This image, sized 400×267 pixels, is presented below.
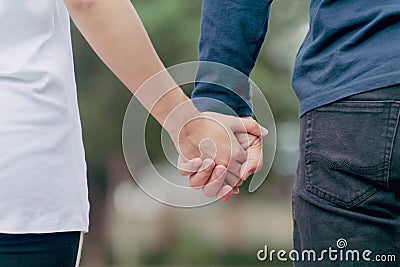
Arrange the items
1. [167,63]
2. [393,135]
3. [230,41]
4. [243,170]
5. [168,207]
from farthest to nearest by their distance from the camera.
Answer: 1. [168,207]
2. [167,63]
3. [243,170]
4. [230,41]
5. [393,135]

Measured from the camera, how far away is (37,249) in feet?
4.87

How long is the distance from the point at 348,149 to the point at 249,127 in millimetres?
360

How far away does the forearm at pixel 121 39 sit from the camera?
1484mm

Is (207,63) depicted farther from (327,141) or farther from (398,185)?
(398,185)

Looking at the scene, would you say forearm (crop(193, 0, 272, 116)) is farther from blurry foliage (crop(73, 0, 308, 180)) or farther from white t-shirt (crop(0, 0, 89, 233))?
blurry foliage (crop(73, 0, 308, 180))

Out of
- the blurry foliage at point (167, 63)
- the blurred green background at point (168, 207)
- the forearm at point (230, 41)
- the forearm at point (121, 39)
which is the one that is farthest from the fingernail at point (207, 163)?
the blurred green background at point (168, 207)

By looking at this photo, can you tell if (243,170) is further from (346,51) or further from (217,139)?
(346,51)

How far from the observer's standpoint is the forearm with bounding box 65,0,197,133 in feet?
4.87

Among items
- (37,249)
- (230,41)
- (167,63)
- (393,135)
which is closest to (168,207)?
(167,63)

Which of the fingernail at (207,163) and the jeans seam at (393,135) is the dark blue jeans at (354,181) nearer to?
the jeans seam at (393,135)

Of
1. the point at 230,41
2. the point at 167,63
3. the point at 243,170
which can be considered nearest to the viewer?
the point at 230,41

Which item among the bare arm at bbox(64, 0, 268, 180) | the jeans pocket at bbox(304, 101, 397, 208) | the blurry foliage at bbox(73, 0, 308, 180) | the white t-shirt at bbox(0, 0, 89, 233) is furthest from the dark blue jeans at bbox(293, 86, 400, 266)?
the blurry foliage at bbox(73, 0, 308, 180)

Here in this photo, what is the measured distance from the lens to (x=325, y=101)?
1482 millimetres

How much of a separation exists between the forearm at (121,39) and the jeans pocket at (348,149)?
0.86 feet
